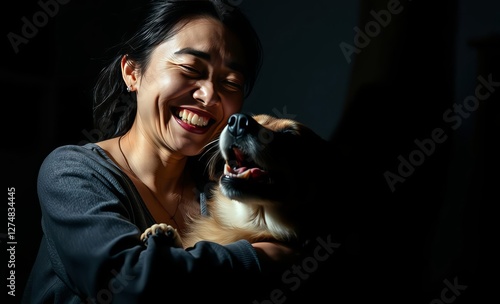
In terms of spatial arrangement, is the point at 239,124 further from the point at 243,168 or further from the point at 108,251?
the point at 108,251

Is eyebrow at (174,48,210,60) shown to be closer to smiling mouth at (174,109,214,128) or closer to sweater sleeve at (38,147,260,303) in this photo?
smiling mouth at (174,109,214,128)

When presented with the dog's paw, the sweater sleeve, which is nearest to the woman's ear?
the sweater sleeve

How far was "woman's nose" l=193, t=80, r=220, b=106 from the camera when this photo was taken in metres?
1.26

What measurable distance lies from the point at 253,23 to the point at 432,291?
2.78ft

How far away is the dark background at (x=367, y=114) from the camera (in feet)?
4.42

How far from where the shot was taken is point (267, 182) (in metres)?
1.25

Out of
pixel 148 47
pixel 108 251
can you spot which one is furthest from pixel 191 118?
pixel 108 251

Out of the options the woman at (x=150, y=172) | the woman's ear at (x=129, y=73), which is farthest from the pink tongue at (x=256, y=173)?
the woman's ear at (x=129, y=73)

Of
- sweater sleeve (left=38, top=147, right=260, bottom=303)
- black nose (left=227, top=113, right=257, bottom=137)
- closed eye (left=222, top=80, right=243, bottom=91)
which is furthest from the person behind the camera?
closed eye (left=222, top=80, right=243, bottom=91)

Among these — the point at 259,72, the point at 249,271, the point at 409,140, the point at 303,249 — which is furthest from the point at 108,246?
the point at 409,140

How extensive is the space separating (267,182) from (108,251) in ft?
1.38

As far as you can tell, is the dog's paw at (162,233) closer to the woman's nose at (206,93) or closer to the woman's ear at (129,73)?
the woman's nose at (206,93)

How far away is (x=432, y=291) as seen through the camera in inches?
54.6

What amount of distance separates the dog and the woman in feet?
0.26
